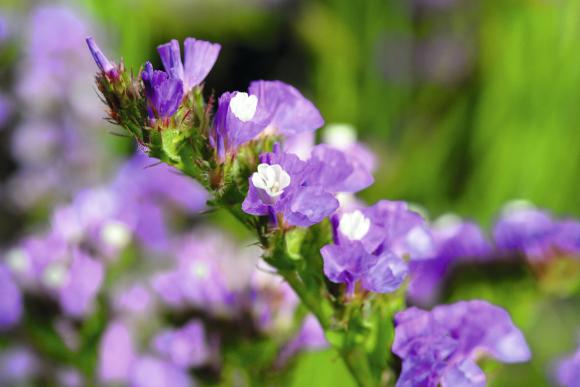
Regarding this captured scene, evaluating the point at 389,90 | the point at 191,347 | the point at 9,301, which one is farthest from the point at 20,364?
the point at 389,90

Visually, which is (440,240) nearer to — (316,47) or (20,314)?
(20,314)

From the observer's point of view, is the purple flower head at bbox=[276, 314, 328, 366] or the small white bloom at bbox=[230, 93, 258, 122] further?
the purple flower head at bbox=[276, 314, 328, 366]

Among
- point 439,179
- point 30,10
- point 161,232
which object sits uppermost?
point 30,10

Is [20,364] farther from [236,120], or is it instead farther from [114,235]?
[236,120]

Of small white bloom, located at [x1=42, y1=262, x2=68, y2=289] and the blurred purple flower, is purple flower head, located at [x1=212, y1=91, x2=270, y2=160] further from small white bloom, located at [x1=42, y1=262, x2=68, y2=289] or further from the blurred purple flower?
the blurred purple flower

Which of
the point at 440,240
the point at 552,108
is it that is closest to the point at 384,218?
the point at 440,240

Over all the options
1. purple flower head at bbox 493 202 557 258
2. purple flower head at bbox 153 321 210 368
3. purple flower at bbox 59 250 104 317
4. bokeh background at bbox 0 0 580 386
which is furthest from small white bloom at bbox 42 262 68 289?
purple flower head at bbox 493 202 557 258
